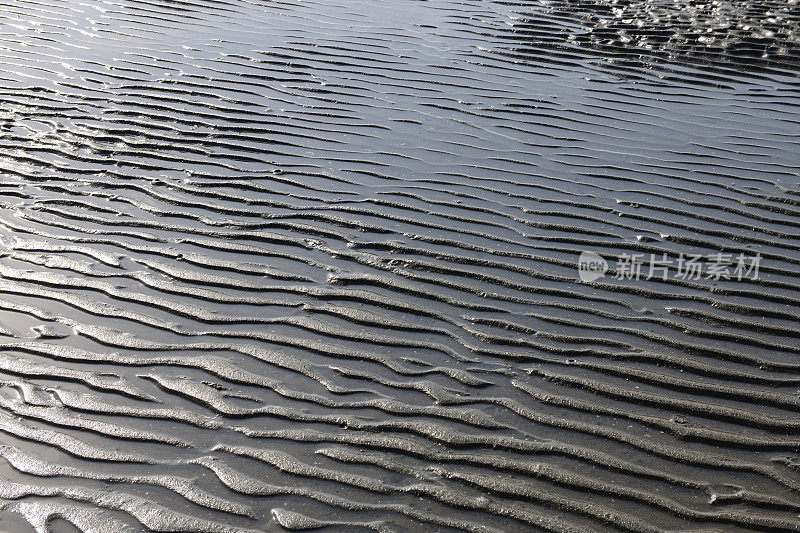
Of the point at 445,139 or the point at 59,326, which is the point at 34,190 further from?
the point at 445,139

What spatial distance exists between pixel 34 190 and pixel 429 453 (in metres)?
3.60

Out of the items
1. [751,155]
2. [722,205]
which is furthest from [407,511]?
[751,155]

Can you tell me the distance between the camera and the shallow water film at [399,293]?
9.58 ft
